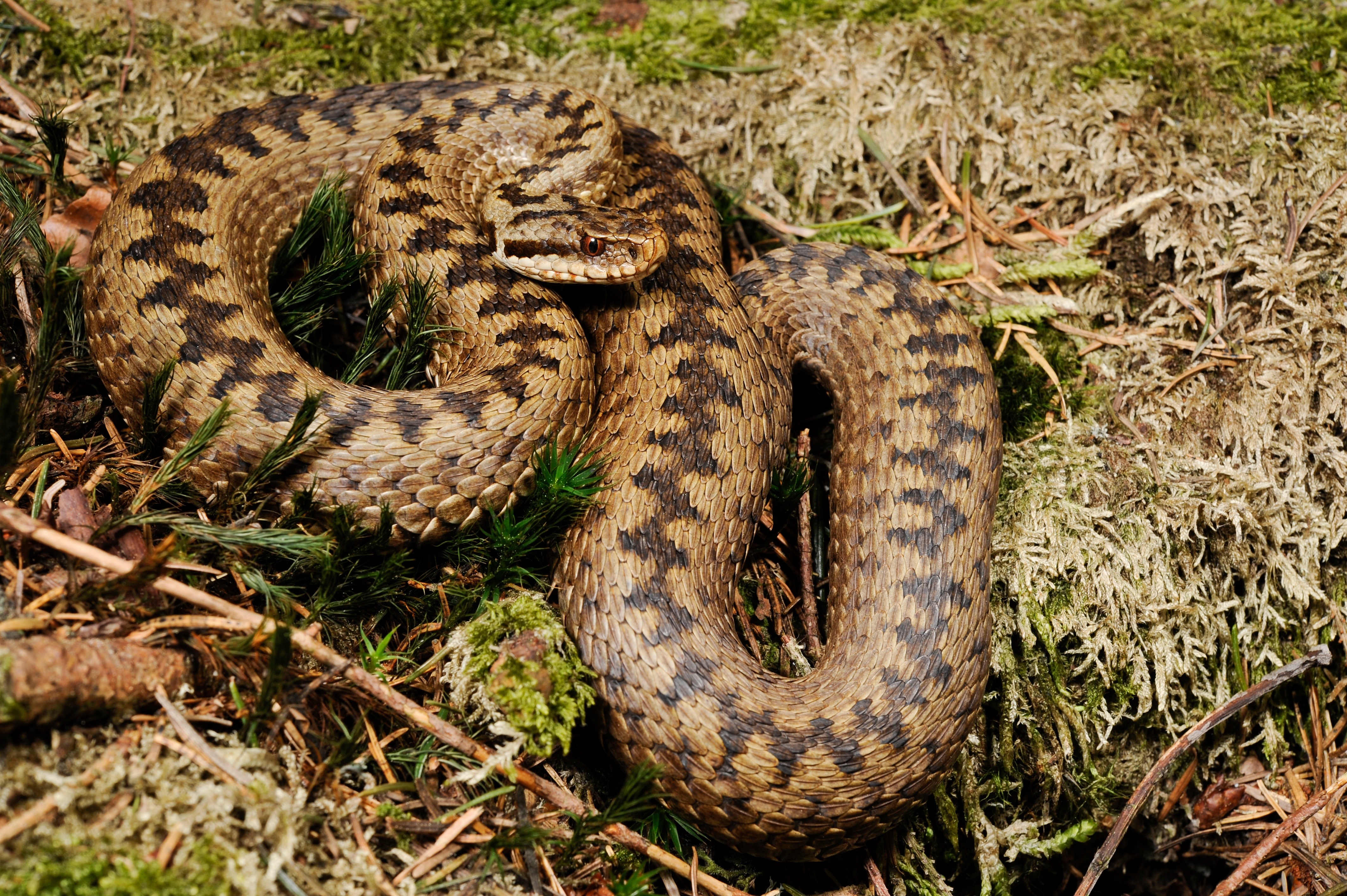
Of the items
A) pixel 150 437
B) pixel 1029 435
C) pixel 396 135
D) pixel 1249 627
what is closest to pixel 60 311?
pixel 150 437

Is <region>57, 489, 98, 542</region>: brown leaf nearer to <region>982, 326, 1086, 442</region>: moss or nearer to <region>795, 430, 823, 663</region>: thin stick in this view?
<region>795, 430, 823, 663</region>: thin stick

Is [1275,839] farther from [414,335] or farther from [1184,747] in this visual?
[414,335]

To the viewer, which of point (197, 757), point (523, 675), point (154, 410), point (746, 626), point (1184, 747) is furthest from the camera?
point (746, 626)

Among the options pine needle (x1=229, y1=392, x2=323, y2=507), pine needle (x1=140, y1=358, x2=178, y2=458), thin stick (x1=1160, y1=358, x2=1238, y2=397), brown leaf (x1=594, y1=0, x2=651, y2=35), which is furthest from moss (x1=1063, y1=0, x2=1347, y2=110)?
pine needle (x1=140, y1=358, x2=178, y2=458)

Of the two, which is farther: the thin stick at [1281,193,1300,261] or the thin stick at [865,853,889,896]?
the thin stick at [1281,193,1300,261]

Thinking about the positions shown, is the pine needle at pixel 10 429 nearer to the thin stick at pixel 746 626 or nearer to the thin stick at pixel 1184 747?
the thin stick at pixel 746 626

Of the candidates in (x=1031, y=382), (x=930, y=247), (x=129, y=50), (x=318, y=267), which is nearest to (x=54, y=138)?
(x=318, y=267)
